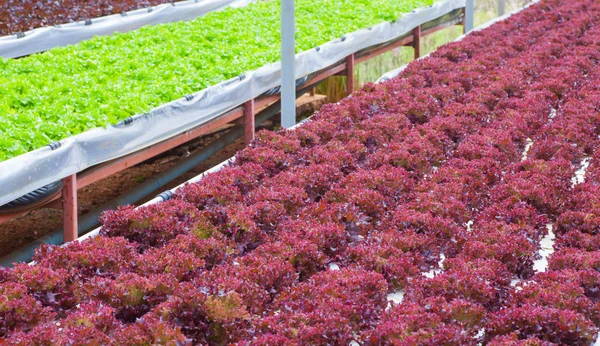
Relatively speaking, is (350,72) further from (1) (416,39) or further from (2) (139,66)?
(2) (139,66)

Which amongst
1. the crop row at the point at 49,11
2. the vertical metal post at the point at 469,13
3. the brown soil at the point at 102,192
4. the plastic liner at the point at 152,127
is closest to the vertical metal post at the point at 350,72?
the plastic liner at the point at 152,127

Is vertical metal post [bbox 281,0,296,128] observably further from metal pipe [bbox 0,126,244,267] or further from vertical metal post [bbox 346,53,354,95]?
vertical metal post [bbox 346,53,354,95]

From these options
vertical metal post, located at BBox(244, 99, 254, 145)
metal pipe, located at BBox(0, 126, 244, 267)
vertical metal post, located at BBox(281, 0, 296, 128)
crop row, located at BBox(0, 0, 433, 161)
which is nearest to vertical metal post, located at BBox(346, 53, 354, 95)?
crop row, located at BBox(0, 0, 433, 161)

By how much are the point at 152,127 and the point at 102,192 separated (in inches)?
74.4

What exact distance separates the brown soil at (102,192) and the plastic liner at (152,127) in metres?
1.34

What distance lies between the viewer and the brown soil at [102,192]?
8.12 meters

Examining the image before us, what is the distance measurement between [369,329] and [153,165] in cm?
661

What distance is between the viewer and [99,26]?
12172 mm

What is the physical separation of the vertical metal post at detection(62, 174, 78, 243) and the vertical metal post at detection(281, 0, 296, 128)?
234 cm

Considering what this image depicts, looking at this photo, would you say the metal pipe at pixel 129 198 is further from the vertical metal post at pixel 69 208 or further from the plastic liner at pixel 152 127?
the plastic liner at pixel 152 127

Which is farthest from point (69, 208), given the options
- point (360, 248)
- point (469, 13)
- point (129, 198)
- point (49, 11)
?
point (469, 13)

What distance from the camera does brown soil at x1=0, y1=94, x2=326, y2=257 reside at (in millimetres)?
8125

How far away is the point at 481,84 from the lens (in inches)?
365

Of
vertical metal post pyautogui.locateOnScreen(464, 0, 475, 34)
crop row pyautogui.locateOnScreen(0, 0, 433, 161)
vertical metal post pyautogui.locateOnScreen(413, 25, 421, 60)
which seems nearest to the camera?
crop row pyautogui.locateOnScreen(0, 0, 433, 161)
